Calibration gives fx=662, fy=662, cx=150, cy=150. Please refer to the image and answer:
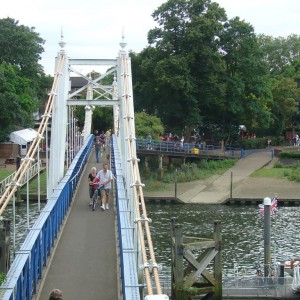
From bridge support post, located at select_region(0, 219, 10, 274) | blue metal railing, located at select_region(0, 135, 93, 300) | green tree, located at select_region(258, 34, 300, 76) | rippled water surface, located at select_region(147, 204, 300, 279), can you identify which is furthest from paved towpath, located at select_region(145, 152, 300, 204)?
green tree, located at select_region(258, 34, 300, 76)

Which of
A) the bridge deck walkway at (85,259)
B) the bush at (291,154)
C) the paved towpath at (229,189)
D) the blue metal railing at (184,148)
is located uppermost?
the blue metal railing at (184,148)

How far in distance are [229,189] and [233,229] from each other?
12.9 m

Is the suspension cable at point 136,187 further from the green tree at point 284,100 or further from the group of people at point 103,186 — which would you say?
the green tree at point 284,100

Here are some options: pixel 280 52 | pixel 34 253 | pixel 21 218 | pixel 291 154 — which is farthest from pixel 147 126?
pixel 34 253

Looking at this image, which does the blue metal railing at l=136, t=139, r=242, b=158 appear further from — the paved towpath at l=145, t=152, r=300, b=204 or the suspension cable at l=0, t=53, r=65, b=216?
the suspension cable at l=0, t=53, r=65, b=216

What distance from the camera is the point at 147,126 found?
2234 inches

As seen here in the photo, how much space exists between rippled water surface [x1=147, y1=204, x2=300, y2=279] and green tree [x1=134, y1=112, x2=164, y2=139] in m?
13.7

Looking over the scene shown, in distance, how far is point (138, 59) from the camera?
62469 millimetres

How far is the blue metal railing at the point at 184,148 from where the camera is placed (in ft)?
179

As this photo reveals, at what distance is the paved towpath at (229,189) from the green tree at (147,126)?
25.7 feet

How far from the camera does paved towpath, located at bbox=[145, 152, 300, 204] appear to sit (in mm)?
45344

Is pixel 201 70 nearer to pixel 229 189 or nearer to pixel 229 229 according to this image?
pixel 229 189

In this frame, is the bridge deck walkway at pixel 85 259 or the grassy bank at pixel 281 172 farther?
the grassy bank at pixel 281 172

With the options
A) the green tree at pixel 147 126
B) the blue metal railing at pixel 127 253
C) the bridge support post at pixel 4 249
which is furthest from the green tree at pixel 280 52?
the blue metal railing at pixel 127 253
